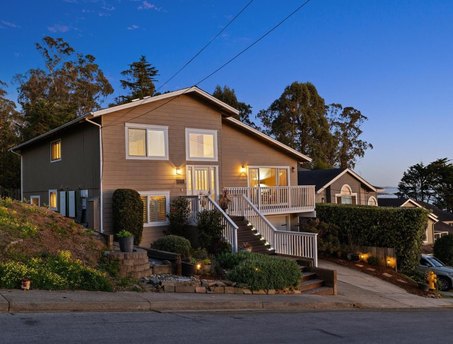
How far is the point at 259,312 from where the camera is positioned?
394 inches

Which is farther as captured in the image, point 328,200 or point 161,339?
point 328,200

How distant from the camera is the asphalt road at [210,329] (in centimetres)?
633

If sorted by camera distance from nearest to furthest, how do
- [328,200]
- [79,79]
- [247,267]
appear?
[247,267] → [328,200] → [79,79]

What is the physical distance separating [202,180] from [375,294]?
880 centimetres

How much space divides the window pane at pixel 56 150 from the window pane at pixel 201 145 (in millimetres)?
6343

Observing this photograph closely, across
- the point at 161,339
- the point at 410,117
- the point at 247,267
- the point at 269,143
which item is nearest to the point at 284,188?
the point at 269,143

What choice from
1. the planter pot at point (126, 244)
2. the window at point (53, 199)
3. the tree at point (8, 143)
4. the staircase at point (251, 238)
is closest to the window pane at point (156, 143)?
the staircase at point (251, 238)

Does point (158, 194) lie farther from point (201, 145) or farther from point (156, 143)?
point (201, 145)

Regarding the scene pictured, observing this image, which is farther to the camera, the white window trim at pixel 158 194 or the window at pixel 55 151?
the window at pixel 55 151

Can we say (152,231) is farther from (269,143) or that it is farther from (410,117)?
(410,117)

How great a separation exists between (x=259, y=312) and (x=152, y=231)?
28.2 feet

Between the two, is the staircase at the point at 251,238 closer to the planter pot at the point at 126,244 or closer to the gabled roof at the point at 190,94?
the planter pot at the point at 126,244

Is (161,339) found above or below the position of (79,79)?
below

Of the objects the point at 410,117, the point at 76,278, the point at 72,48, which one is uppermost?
the point at 72,48
